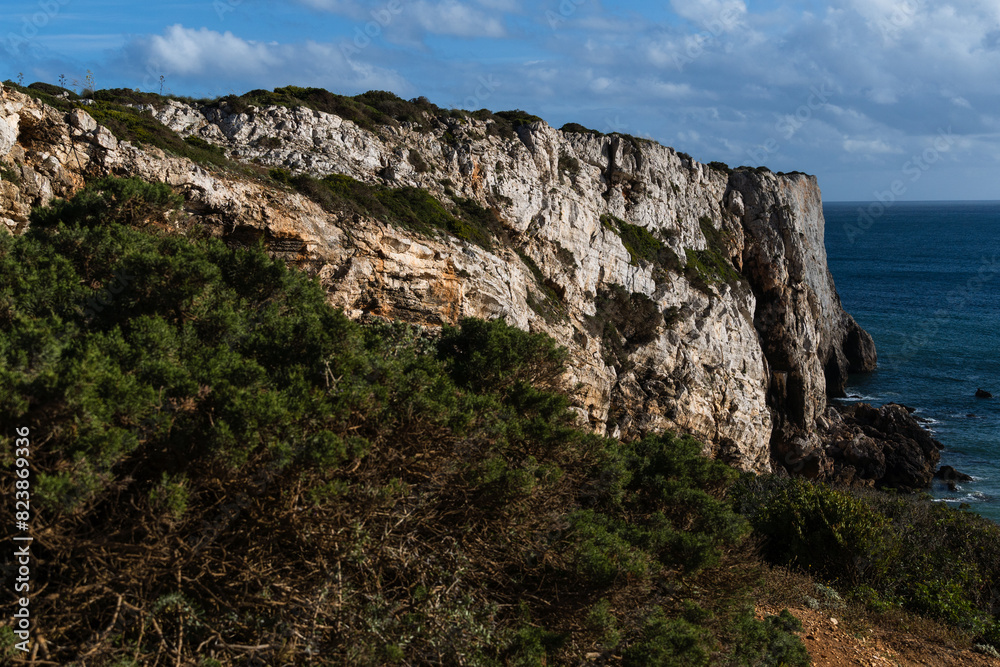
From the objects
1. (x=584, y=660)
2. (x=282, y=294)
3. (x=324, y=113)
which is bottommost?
(x=584, y=660)

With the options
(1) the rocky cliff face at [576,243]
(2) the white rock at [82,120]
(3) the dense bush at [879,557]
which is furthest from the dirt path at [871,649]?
(2) the white rock at [82,120]

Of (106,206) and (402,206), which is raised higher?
(402,206)

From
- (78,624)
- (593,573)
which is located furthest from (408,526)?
(78,624)

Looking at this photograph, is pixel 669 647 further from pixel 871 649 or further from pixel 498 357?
pixel 871 649

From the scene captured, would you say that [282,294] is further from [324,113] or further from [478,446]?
[324,113]

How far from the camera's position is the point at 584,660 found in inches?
260

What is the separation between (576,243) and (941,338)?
157 feet

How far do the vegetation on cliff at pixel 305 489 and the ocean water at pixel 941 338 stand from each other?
90.4 ft

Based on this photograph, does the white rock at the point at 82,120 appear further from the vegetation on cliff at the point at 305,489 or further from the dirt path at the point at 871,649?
the dirt path at the point at 871,649

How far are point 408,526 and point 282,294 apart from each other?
369 centimetres

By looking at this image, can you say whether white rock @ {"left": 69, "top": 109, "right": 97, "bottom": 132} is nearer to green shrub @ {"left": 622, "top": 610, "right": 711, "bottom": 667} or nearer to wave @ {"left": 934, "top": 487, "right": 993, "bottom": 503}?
green shrub @ {"left": 622, "top": 610, "right": 711, "bottom": 667}

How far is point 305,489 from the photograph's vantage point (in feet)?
18.4

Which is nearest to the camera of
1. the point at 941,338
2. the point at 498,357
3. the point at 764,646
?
the point at 764,646

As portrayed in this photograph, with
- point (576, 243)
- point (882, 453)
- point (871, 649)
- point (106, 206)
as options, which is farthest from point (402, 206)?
point (882, 453)
